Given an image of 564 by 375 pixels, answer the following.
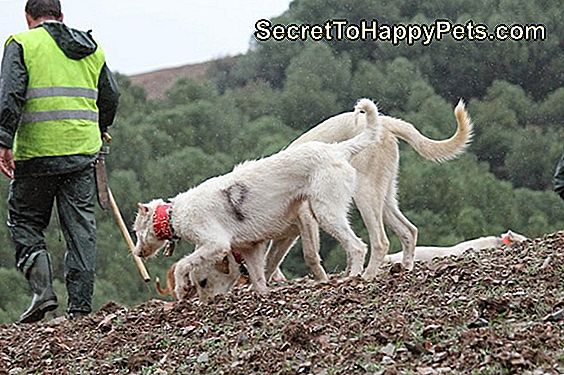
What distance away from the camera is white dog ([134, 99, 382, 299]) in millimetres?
8758

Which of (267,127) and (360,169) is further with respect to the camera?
(267,127)

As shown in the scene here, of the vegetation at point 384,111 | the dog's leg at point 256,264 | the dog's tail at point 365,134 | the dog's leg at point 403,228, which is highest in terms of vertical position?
the dog's tail at point 365,134

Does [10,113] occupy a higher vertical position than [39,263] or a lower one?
higher

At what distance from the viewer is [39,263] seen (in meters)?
8.77

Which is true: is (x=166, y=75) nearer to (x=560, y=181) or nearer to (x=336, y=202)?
(x=336, y=202)

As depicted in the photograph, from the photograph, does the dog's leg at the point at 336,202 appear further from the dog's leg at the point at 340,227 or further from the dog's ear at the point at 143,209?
the dog's ear at the point at 143,209

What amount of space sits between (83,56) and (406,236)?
Result: 10.3ft

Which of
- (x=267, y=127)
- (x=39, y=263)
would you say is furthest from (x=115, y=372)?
(x=267, y=127)

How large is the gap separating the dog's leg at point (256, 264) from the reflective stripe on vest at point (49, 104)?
4.48 feet

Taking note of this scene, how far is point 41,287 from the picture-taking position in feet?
28.6

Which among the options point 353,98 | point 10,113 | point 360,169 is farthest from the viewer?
point 353,98

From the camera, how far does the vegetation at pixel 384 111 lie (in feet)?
83.0

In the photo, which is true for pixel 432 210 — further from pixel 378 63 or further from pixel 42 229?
pixel 42 229

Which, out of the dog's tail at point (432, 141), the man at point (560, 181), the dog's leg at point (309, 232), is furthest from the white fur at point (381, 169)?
the man at point (560, 181)
